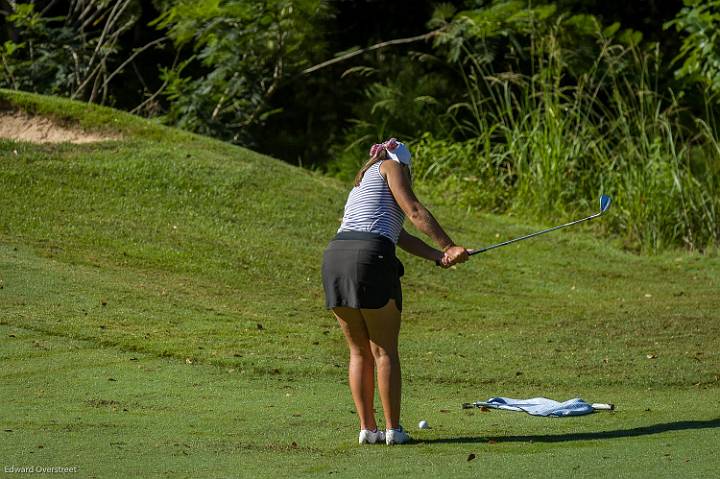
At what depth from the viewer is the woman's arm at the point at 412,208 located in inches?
261

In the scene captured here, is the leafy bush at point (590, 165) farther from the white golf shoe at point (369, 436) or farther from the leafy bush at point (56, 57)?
the white golf shoe at point (369, 436)

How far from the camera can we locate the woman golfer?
6598 mm

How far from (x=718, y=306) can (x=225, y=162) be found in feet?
23.8

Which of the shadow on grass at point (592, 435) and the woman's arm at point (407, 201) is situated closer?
the woman's arm at point (407, 201)

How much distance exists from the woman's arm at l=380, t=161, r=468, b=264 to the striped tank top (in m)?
0.05

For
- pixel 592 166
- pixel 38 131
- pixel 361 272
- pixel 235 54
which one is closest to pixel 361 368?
pixel 361 272

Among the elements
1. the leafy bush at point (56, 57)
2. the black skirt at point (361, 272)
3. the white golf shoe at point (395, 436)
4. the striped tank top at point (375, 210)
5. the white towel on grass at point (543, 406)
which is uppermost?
the striped tank top at point (375, 210)

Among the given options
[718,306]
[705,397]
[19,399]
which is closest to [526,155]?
[718,306]

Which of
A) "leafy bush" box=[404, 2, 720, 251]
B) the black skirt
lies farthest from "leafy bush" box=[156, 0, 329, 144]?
the black skirt

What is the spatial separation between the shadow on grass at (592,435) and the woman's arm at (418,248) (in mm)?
1017

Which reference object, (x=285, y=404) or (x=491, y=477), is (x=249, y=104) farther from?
(x=491, y=477)

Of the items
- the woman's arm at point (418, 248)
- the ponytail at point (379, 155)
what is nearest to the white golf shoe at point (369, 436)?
the woman's arm at point (418, 248)

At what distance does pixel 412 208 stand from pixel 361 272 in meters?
0.43

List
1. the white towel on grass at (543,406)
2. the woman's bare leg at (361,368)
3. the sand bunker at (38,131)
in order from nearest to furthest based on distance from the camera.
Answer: the woman's bare leg at (361,368), the white towel on grass at (543,406), the sand bunker at (38,131)
